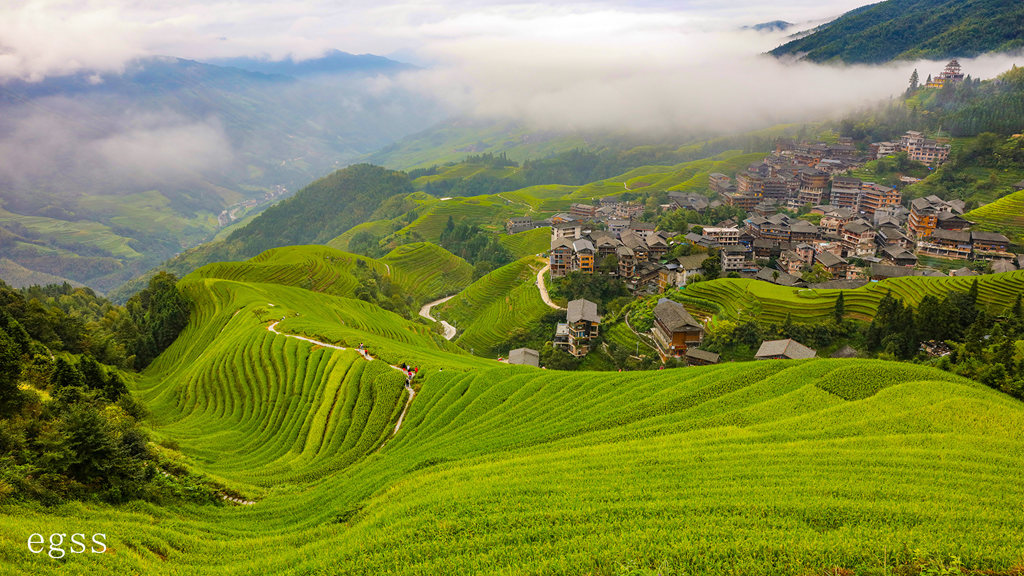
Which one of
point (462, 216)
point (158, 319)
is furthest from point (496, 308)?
point (462, 216)

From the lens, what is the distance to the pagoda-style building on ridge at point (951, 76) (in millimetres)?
124625

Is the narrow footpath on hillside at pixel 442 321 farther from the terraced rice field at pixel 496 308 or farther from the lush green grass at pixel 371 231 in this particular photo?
the lush green grass at pixel 371 231

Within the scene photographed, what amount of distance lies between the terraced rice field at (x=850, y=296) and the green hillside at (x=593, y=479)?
86.9 ft

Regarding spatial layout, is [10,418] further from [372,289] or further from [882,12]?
[882,12]

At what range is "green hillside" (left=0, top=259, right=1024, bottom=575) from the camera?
1283cm

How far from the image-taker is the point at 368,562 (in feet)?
43.5

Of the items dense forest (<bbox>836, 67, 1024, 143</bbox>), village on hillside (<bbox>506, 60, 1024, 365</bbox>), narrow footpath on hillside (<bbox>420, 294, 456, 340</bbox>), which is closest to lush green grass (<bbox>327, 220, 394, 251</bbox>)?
narrow footpath on hillside (<bbox>420, 294, 456, 340</bbox>)

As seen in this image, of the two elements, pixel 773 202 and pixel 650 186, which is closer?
pixel 773 202

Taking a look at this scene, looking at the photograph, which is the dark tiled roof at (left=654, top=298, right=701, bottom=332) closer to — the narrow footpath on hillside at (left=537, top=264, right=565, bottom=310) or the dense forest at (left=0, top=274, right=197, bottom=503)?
the narrow footpath on hillside at (left=537, top=264, right=565, bottom=310)

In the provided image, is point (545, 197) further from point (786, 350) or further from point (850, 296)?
point (786, 350)

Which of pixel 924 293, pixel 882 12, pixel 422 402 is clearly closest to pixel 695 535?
pixel 422 402

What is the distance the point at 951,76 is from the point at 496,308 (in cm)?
13645

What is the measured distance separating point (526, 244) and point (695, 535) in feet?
313

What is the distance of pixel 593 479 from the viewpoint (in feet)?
56.5
